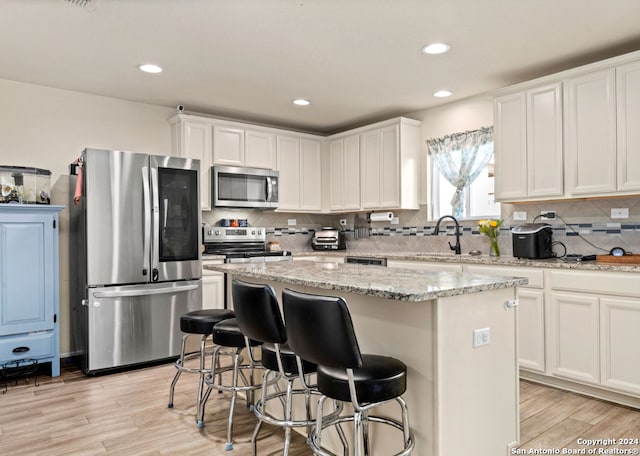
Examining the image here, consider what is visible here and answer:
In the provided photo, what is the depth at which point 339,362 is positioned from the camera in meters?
1.59

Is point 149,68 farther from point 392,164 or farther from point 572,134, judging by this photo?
point 572,134

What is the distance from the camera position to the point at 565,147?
3445 mm

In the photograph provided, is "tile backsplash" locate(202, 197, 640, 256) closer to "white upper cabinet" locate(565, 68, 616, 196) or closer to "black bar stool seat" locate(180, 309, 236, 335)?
"white upper cabinet" locate(565, 68, 616, 196)

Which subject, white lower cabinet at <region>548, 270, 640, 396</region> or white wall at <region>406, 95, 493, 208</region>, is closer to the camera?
white lower cabinet at <region>548, 270, 640, 396</region>

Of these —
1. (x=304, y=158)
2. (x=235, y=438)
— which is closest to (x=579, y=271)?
(x=235, y=438)

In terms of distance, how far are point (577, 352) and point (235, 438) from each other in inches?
93.2

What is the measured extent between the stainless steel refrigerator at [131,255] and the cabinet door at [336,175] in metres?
1.99

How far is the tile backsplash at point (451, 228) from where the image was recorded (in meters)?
3.50

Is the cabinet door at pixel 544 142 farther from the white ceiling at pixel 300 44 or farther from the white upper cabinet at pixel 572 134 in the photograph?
the white ceiling at pixel 300 44

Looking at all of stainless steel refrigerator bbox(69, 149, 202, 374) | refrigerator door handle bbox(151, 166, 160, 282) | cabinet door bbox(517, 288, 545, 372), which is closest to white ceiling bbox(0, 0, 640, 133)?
stainless steel refrigerator bbox(69, 149, 202, 374)

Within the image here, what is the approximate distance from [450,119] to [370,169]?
1038 millimetres

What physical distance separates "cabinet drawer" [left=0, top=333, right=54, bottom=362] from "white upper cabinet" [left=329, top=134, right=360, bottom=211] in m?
3.36

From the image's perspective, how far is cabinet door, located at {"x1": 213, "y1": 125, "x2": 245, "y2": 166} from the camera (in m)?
4.84

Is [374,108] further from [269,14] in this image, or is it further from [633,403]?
[633,403]
